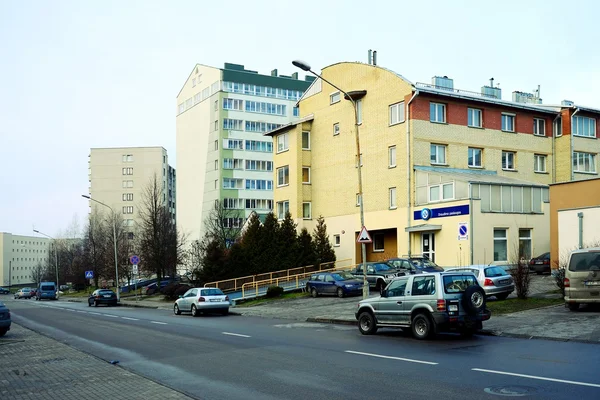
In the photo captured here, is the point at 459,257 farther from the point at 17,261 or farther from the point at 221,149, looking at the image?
the point at 17,261

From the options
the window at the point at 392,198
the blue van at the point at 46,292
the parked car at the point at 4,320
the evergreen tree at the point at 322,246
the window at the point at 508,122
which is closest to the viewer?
the parked car at the point at 4,320

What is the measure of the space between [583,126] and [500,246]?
637 inches

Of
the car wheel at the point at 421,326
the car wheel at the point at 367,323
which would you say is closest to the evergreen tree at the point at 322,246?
the car wheel at the point at 367,323

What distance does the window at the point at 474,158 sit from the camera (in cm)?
4184

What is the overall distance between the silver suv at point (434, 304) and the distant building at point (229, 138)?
207 ft

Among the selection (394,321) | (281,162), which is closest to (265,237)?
(281,162)

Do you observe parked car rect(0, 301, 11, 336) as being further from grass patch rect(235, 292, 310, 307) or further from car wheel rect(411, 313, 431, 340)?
grass patch rect(235, 292, 310, 307)

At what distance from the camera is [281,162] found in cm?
5309

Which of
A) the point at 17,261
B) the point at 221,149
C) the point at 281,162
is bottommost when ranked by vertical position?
the point at 17,261

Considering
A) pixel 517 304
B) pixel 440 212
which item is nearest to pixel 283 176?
pixel 440 212

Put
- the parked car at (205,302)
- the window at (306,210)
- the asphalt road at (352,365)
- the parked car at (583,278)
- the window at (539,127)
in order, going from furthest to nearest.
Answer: the window at (306,210)
the window at (539,127)
the parked car at (205,302)
the parked car at (583,278)
the asphalt road at (352,365)

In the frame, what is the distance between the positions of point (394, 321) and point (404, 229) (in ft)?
78.3

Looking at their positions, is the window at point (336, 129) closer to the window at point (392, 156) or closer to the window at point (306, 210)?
the window at point (306, 210)

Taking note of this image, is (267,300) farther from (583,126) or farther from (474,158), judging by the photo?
(583,126)
